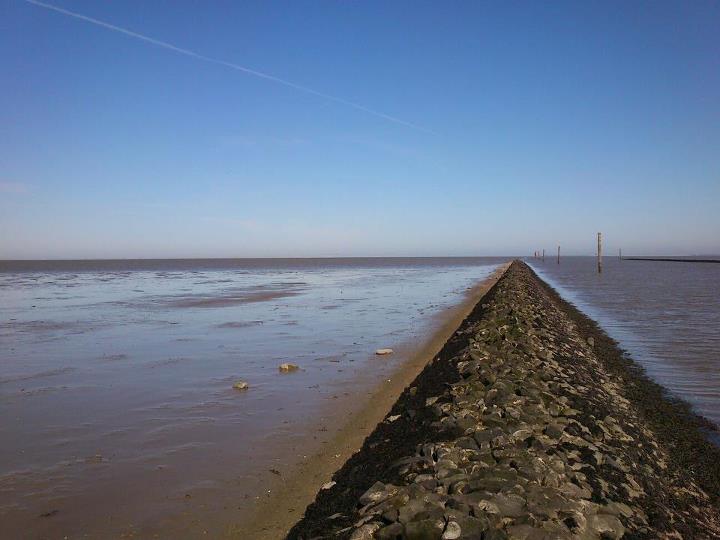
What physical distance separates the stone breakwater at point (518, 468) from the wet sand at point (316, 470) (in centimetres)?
23

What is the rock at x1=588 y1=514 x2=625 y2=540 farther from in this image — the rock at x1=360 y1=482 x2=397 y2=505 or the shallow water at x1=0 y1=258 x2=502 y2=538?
the shallow water at x1=0 y1=258 x2=502 y2=538

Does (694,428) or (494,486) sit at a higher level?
(494,486)

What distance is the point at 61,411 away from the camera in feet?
26.6

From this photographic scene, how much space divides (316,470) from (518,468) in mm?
2466

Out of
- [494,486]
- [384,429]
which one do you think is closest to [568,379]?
[384,429]

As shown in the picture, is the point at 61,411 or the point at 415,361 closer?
the point at 61,411

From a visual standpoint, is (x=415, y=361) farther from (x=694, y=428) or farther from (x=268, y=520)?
(x=268, y=520)

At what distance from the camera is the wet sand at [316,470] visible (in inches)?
190

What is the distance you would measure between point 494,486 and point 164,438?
466cm

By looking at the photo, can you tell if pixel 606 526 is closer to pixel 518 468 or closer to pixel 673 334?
pixel 518 468

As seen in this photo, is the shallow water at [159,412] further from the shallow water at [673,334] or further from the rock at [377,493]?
the shallow water at [673,334]

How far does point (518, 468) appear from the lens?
4582 mm

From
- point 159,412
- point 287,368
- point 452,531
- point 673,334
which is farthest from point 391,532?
point 673,334

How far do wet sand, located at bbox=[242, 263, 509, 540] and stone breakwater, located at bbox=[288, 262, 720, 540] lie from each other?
0.77 feet
